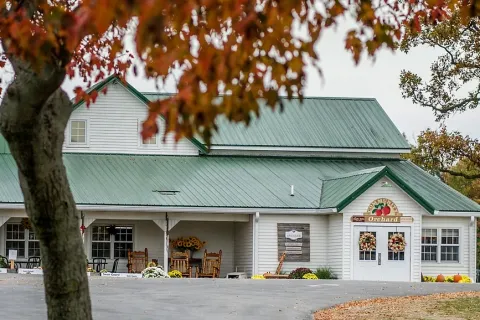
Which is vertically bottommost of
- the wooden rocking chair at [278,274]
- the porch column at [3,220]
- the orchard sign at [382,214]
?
the wooden rocking chair at [278,274]

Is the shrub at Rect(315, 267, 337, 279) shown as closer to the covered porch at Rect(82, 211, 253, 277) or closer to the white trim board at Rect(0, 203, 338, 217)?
the white trim board at Rect(0, 203, 338, 217)

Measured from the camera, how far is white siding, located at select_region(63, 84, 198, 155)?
3806 cm

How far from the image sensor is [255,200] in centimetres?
3619

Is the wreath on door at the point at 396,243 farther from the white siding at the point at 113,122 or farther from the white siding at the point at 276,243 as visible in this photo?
the white siding at the point at 113,122

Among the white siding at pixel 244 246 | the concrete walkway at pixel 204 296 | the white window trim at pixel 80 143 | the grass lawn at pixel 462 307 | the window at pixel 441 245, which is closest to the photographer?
the concrete walkway at pixel 204 296

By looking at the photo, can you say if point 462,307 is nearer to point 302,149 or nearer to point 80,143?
point 302,149

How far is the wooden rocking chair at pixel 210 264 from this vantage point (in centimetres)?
3569

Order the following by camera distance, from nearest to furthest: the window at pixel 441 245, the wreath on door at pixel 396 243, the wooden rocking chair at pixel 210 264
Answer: the wreath on door at pixel 396 243 → the wooden rocking chair at pixel 210 264 → the window at pixel 441 245

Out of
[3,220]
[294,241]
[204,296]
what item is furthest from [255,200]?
[204,296]

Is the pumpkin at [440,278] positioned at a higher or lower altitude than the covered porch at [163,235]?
lower

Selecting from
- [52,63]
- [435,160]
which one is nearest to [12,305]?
[52,63]

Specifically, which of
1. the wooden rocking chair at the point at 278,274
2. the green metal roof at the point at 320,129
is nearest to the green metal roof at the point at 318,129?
the green metal roof at the point at 320,129

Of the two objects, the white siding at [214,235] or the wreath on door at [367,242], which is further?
the white siding at [214,235]

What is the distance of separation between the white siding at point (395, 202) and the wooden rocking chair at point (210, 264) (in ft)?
14.8
